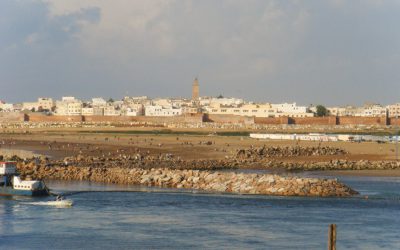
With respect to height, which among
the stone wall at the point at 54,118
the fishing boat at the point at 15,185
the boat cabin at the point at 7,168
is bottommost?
the fishing boat at the point at 15,185

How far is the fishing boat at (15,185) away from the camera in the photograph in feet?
133

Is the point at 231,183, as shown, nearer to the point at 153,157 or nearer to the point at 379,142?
the point at 153,157

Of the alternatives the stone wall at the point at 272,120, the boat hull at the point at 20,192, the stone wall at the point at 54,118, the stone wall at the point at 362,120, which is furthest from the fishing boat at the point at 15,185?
the stone wall at the point at 54,118

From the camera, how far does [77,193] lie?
41.4m

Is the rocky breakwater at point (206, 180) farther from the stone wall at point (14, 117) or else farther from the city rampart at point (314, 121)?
the stone wall at point (14, 117)

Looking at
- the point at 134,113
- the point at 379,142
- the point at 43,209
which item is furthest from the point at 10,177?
the point at 134,113

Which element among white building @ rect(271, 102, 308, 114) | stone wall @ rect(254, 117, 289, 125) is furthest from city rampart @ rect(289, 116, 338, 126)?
white building @ rect(271, 102, 308, 114)

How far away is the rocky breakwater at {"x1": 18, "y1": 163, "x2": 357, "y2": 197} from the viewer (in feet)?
134

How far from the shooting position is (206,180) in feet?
144

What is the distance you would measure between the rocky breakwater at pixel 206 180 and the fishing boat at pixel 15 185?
18.7 feet

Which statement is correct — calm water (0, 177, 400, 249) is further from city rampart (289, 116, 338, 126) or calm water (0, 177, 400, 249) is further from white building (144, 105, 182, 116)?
white building (144, 105, 182, 116)

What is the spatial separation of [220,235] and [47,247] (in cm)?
612

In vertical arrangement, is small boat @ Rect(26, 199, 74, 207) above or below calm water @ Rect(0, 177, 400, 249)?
above

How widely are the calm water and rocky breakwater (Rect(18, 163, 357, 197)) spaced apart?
1448mm
